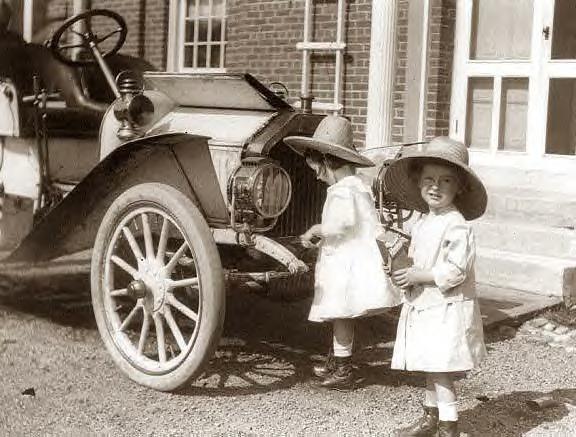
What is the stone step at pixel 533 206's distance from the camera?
22.8ft

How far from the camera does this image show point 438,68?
26.1 feet

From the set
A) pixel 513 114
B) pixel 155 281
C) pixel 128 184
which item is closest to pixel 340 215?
pixel 155 281

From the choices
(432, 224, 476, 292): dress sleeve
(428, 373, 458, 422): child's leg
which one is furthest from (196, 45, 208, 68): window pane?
(428, 373, 458, 422): child's leg

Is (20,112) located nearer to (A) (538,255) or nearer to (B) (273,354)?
(B) (273,354)

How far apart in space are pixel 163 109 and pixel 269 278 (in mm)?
1337

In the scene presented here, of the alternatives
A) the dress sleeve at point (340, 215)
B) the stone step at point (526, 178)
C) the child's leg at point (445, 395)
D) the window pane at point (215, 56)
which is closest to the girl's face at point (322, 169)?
the dress sleeve at point (340, 215)

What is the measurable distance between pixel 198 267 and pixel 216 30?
7.42 metres

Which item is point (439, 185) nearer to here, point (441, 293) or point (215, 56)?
point (441, 293)

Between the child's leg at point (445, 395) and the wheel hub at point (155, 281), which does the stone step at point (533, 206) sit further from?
the wheel hub at point (155, 281)

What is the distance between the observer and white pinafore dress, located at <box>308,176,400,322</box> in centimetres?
408

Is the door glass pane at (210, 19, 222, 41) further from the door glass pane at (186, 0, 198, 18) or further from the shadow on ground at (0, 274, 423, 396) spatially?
the shadow on ground at (0, 274, 423, 396)

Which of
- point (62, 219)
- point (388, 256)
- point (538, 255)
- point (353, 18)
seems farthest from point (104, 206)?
point (353, 18)

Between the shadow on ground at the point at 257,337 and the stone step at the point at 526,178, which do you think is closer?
the shadow on ground at the point at 257,337

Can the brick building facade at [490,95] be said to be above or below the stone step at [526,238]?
above
